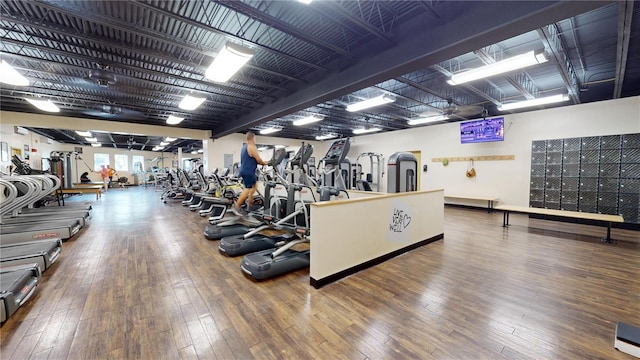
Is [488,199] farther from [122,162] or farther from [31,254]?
[122,162]

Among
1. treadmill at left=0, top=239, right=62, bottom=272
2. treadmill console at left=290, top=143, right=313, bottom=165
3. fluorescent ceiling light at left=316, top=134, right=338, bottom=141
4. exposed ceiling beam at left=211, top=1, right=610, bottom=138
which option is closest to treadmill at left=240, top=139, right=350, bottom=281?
treadmill console at left=290, top=143, right=313, bottom=165

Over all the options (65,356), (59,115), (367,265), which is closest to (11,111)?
(59,115)

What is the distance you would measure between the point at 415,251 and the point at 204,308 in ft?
10.2

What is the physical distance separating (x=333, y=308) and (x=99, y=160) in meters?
20.3

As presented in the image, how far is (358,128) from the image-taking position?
10.4 meters

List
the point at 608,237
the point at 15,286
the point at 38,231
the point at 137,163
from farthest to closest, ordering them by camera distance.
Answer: the point at 137,163
the point at 608,237
the point at 38,231
the point at 15,286

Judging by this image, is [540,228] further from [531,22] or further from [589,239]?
[531,22]

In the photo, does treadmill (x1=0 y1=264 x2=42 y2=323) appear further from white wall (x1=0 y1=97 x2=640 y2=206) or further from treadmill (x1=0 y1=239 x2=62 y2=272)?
white wall (x1=0 y1=97 x2=640 y2=206)

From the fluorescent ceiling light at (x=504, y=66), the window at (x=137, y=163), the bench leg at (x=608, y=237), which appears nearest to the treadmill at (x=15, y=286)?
the fluorescent ceiling light at (x=504, y=66)

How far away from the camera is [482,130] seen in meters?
7.51

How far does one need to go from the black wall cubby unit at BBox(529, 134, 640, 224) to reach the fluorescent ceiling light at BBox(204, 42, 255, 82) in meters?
7.88

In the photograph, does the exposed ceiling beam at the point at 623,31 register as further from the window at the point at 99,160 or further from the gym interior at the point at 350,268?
the window at the point at 99,160

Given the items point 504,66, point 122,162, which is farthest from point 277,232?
point 122,162

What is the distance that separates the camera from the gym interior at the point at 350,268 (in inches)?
71.5
